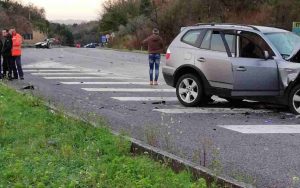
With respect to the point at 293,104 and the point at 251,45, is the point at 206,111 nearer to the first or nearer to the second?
the point at 251,45

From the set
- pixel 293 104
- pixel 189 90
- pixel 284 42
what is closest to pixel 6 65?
pixel 189 90

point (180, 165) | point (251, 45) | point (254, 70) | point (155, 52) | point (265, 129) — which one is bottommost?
point (265, 129)

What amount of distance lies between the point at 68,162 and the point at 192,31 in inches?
244

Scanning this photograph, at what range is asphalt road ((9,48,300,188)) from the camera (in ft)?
20.4

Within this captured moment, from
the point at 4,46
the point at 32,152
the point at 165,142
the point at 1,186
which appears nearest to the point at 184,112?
the point at 165,142

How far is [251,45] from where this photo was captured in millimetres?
10242

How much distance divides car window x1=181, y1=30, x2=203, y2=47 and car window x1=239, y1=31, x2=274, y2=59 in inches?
43.7

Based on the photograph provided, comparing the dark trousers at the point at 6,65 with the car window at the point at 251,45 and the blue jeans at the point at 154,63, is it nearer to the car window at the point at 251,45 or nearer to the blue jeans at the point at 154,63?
the blue jeans at the point at 154,63

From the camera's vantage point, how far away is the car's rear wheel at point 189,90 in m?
10.9

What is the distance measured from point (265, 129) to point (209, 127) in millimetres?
937

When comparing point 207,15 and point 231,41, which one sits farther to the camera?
point 207,15

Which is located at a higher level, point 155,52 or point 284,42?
point 284,42

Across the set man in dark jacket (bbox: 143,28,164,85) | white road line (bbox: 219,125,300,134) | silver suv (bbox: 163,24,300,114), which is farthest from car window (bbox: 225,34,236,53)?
man in dark jacket (bbox: 143,28,164,85)

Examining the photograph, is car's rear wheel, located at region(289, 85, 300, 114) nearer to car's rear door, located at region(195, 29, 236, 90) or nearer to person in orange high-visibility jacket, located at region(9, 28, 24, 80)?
car's rear door, located at region(195, 29, 236, 90)
